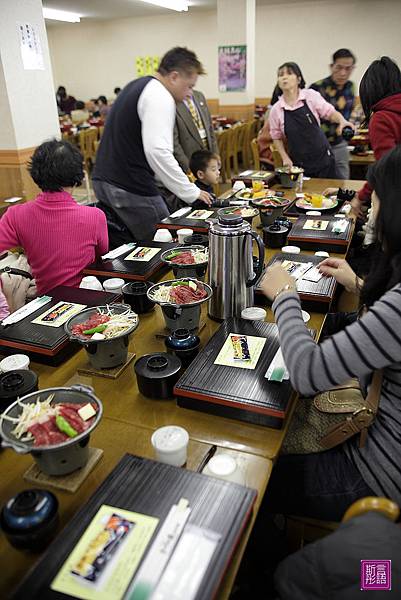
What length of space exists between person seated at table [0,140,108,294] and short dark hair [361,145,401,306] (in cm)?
119

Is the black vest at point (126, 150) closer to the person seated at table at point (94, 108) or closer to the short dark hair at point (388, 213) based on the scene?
the short dark hair at point (388, 213)

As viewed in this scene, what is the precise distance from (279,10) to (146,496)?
11184mm

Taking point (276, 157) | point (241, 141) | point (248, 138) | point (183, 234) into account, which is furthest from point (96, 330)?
point (248, 138)

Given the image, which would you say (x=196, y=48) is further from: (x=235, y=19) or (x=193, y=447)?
(x=193, y=447)

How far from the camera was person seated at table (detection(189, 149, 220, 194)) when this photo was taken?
9.94 ft

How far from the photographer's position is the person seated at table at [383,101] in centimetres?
237

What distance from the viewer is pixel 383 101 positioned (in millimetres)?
2402

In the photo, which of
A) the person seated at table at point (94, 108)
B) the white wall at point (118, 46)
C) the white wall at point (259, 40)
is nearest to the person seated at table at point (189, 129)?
the person seated at table at point (94, 108)

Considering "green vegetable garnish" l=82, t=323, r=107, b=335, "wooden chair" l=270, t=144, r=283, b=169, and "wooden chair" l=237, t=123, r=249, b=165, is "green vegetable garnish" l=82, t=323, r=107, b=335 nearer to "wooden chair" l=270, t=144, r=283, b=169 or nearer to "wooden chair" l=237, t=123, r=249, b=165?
"wooden chair" l=270, t=144, r=283, b=169

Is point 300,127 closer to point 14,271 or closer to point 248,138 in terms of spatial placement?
point 14,271

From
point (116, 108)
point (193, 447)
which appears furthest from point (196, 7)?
point (193, 447)

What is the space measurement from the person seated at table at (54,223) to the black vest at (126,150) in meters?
0.70

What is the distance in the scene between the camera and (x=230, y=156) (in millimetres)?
6848

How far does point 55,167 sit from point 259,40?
32.9 ft
